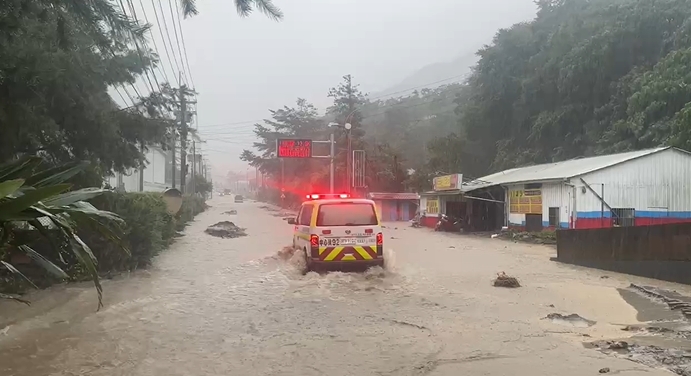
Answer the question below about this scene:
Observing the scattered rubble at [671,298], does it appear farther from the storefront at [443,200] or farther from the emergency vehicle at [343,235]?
the storefront at [443,200]

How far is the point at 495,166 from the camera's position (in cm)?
5016

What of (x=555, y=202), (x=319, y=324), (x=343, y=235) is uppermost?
(x=555, y=202)

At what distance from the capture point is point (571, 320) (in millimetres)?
8680

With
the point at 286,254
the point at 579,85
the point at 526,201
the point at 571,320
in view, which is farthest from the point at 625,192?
the point at 579,85

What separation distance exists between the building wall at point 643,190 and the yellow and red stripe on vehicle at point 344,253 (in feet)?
45.9

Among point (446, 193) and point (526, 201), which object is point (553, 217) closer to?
point (526, 201)

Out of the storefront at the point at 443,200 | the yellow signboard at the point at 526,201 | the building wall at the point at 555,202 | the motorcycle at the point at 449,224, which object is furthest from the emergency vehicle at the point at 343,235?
the motorcycle at the point at 449,224

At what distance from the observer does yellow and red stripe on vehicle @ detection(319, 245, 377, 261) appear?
13047 millimetres

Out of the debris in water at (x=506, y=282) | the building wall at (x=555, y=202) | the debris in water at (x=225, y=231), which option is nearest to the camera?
the debris in water at (x=506, y=282)

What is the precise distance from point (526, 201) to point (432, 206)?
1094 cm

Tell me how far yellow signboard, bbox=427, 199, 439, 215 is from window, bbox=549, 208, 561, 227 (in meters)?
11.8

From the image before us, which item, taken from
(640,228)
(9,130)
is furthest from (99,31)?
(640,228)

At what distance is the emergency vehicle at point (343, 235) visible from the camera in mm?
13062

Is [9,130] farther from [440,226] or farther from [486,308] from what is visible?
[440,226]
